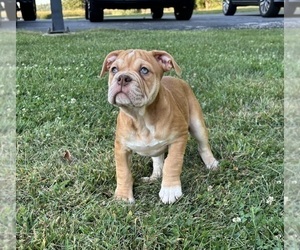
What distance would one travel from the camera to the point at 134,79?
241 cm

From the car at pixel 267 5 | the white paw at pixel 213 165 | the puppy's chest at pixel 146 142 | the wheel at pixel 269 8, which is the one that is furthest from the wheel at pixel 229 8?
the puppy's chest at pixel 146 142

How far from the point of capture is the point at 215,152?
10.4 ft

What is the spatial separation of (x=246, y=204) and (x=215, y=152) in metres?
0.76

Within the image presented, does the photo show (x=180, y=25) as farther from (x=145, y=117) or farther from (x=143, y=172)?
(x=145, y=117)

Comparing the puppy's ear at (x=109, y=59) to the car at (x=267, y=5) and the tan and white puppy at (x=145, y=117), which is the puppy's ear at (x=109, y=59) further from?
the car at (x=267, y=5)

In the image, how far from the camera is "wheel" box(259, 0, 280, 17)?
14.5 m

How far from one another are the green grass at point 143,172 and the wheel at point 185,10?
9.84 meters

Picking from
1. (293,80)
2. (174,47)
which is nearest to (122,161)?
(293,80)

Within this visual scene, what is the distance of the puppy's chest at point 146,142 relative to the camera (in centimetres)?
259

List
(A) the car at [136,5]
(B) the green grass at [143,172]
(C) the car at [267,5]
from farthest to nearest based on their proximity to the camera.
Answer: (C) the car at [267,5] → (A) the car at [136,5] → (B) the green grass at [143,172]

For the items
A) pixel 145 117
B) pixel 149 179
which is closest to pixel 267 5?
pixel 149 179

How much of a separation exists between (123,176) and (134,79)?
0.57m

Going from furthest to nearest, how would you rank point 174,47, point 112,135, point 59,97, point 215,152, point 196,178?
point 174,47, point 59,97, point 112,135, point 215,152, point 196,178

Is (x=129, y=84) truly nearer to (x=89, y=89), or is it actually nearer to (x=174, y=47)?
(x=89, y=89)
